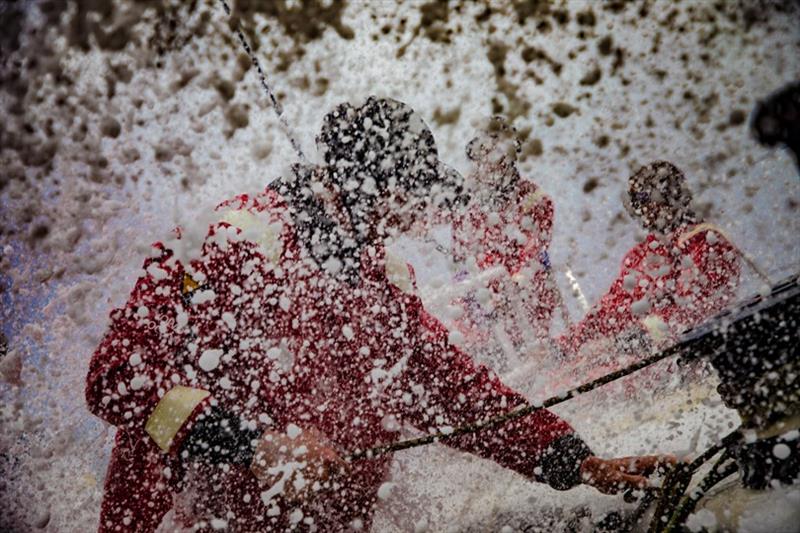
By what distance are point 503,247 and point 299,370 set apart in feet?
7.63

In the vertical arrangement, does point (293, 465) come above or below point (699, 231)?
below

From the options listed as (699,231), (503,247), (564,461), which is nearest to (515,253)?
(503,247)

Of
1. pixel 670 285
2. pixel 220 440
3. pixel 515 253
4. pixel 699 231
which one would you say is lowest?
pixel 515 253

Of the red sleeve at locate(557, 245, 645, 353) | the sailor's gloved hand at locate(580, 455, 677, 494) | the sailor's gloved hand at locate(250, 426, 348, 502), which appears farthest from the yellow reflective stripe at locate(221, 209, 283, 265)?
the red sleeve at locate(557, 245, 645, 353)

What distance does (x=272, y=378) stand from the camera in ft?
6.77

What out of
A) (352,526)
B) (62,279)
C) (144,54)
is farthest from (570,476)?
(62,279)

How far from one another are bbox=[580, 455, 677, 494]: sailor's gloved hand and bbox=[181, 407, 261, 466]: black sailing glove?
4.00 feet

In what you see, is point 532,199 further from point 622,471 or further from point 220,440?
point 220,440

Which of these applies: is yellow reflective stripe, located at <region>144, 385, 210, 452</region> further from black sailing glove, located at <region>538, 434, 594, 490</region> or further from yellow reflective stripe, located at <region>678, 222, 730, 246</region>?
yellow reflective stripe, located at <region>678, 222, 730, 246</region>

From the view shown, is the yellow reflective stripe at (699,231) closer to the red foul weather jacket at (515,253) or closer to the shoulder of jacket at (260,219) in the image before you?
the red foul weather jacket at (515,253)

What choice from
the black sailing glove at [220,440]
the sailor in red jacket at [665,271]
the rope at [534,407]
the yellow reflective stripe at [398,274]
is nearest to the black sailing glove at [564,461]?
the rope at [534,407]

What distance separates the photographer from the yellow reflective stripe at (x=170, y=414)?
1773 mm

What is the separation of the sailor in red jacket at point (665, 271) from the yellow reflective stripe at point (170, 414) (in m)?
2.90

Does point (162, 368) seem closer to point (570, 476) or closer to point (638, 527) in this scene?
point (570, 476)
